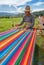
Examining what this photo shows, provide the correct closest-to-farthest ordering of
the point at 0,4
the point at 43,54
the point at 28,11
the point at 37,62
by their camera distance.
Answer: the point at 37,62 < the point at 43,54 < the point at 28,11 < the point at 0,4

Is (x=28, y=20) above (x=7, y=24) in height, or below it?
above

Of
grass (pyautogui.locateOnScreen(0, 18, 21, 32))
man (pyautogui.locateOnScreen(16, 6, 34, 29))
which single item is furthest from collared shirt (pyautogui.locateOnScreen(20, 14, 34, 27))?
grass (pyautogui.locateOnScreen(0, 18, 21, 32))

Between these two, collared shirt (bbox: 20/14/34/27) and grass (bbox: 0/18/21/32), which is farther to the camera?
grass (bbox: 0/18/21/32)

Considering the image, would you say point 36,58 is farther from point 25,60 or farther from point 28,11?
point 25,60

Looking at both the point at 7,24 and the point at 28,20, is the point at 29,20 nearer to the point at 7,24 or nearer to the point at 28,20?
the point at 28,20

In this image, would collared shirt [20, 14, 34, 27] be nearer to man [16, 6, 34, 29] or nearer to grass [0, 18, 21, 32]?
man [16, 6, 34, 29]

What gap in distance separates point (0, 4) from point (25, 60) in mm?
11683

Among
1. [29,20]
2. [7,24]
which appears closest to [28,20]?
[29,20]

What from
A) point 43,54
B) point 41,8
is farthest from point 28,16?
point 41,8

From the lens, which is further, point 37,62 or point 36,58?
point 36,58

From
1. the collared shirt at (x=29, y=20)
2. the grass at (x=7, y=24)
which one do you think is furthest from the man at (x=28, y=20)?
the grass at (x=7, y=24)

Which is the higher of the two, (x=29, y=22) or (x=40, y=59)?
(x=29, y=22)

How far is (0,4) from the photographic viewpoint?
13.7 meters

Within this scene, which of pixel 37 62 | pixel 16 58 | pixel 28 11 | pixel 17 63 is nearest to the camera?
pixel 17 63
